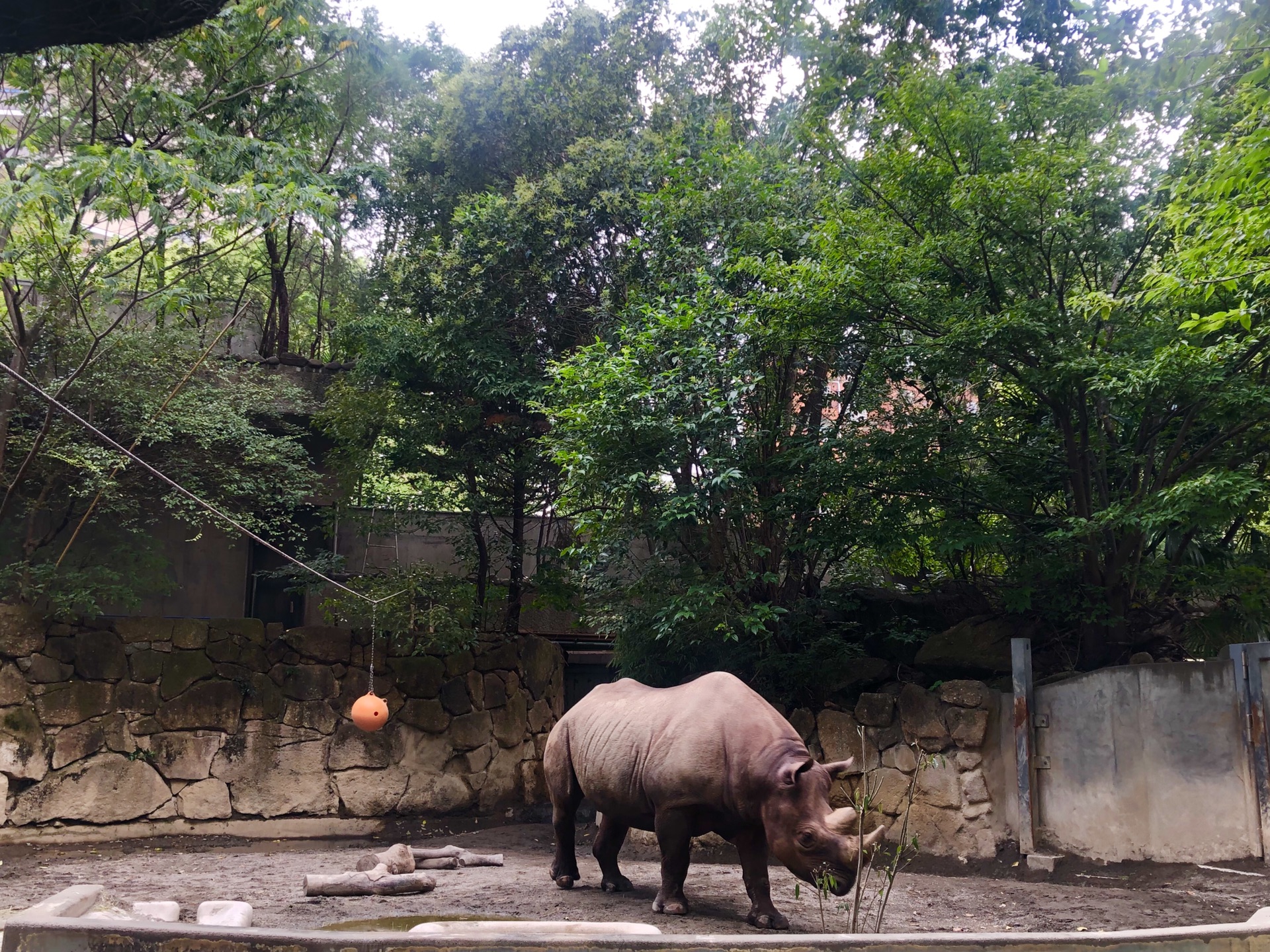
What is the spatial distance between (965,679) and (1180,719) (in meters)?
1.99

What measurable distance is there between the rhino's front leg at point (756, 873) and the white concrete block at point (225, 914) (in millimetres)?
2847

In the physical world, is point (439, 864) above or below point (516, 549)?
below

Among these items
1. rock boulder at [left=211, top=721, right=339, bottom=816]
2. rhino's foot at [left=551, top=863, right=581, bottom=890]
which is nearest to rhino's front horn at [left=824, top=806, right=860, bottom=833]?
rhino's foot at [left=551, top=863, right=581, bottom=890]

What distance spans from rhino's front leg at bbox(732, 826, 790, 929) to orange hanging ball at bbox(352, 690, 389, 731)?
3586 mm

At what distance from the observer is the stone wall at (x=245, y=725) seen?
9.66 metres

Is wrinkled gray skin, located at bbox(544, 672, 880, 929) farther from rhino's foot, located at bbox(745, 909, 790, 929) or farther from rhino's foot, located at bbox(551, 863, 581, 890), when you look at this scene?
rhino's foot, located at bbox(551, 863, 581, 890)

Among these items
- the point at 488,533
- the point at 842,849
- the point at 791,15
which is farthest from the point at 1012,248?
the point at 488,533

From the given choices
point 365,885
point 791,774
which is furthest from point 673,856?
point 365,885

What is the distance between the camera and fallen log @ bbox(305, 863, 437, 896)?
6.75 meters

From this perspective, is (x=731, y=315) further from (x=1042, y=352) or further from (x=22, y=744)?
(x=22, y=744)

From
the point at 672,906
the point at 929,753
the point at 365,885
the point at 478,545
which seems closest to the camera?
the point at 672,906

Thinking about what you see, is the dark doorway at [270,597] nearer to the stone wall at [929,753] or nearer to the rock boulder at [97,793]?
the rock boulder at [97,793]

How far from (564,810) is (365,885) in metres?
1.48

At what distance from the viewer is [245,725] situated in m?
10.5
